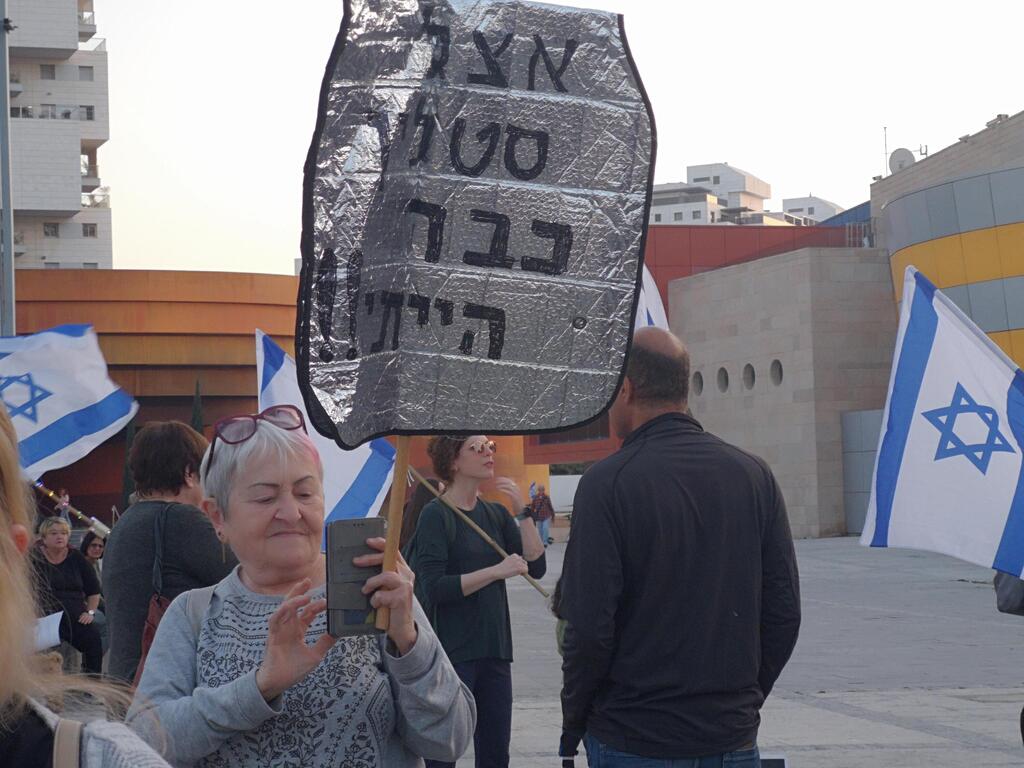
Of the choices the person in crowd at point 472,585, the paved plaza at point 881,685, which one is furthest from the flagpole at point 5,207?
the person in crowd at point 472,585

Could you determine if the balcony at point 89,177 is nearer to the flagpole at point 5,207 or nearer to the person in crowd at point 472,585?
the flagpole at point 5,207

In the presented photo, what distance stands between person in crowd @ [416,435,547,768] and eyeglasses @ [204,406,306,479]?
2.76 metres

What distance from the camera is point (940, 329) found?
248 inches

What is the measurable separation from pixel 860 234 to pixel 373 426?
49.8m

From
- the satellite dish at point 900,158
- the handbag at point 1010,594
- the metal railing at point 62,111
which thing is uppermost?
the metal railing at point 62,111

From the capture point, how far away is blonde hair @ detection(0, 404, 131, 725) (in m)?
1.44

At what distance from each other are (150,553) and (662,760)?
6.20 ft

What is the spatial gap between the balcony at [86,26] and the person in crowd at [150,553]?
80.0 metres

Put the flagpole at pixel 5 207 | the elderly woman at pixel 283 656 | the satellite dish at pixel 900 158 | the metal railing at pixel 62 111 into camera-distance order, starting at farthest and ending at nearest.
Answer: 1. the metal railing at pixel 62 111
2. the satellite dish at pixel 900 158
3. the flagpole at pixel 5 207
4. the elderly woman at pixel 283 656

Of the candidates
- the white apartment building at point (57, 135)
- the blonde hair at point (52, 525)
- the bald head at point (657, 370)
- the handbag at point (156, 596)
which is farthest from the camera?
the white apartment building at point (57, 135)

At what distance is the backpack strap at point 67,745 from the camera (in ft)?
4.66

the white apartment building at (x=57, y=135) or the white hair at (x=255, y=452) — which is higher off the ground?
the white apartment building at (x=57, y=135)

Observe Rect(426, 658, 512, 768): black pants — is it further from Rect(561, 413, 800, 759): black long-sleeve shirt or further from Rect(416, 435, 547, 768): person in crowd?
Rect(561, 413, 800, 759): black long-sleeve shirt

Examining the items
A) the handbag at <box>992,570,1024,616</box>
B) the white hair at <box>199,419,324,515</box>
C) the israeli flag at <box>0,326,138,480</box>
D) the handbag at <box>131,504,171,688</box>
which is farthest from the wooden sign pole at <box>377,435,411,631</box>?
the israeli flag at <box>0,326,138,480</box>
